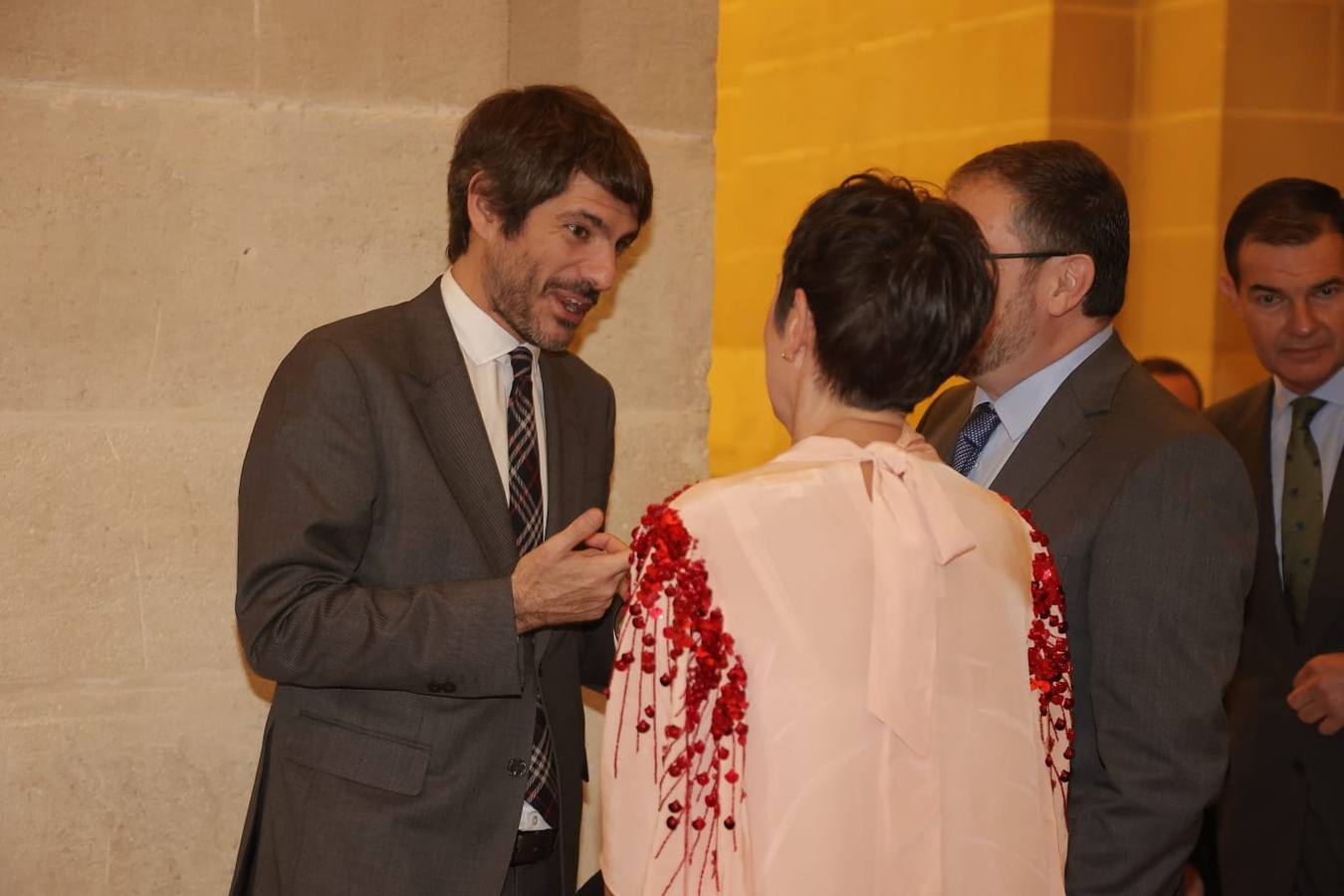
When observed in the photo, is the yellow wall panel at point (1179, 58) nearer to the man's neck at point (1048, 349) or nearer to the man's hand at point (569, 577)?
the man's neck at point (1048, 349)

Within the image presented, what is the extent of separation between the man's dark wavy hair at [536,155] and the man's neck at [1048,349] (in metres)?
0.70

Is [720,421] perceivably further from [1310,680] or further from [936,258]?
[936,258]

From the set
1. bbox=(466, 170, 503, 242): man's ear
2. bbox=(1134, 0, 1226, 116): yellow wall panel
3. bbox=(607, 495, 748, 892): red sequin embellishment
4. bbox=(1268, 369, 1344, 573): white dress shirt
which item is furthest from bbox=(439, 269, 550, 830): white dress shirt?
bbox=(1134, 0, 1226, 116): yellow wall panel

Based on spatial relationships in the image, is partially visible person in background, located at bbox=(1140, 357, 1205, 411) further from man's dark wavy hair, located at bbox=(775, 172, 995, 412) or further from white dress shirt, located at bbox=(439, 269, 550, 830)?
man's dark wavy hair, located at bbox=(775, 172, 995, 412)

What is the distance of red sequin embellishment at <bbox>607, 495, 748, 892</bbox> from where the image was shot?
154 cm

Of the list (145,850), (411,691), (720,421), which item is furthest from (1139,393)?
(720,421)

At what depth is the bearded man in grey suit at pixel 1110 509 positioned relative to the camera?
6.46 ft

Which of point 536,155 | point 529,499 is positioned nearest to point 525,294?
point 536,155

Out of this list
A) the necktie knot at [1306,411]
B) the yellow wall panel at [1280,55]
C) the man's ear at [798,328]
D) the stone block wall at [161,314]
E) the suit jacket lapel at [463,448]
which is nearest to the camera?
the man's ear at [798,328]

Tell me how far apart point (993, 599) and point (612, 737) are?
47cm

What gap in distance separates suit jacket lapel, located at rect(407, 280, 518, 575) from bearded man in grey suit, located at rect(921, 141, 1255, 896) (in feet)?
2.61

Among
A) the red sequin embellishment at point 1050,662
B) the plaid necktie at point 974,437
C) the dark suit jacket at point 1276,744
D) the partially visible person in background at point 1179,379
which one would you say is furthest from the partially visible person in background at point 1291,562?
the red sequin embellishment at point 1050,662

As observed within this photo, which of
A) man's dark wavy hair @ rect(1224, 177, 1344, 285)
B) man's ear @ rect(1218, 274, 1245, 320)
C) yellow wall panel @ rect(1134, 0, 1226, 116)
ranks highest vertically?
yellow wall panel @ rect(1134, 0, 1226, 116)

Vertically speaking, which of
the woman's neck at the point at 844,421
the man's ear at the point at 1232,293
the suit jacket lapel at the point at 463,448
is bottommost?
the suit jacket lapel at the point at 463,448
